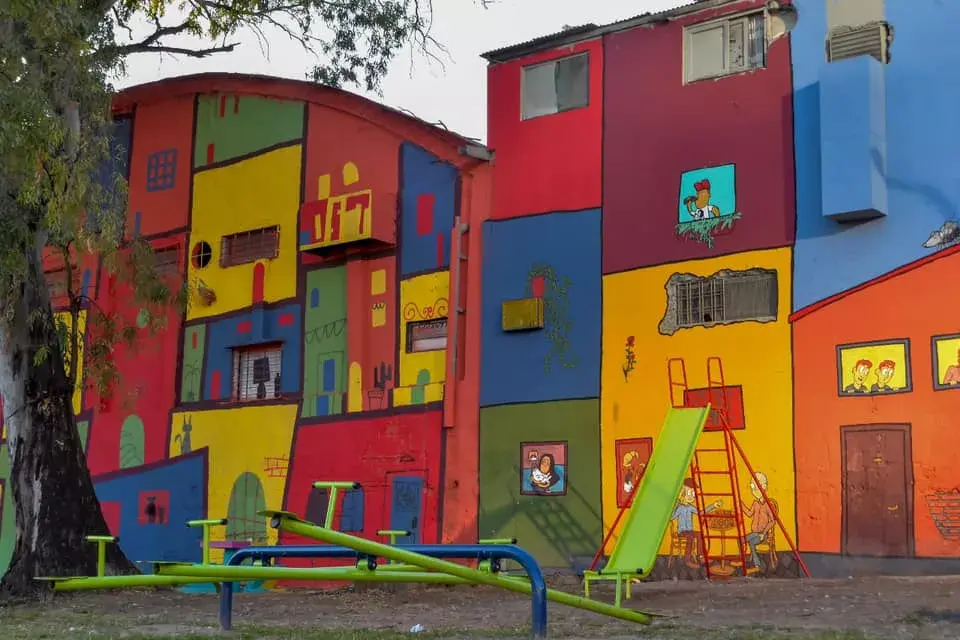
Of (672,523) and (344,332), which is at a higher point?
(344,332)

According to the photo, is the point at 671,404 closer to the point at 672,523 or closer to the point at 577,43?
the point at 672,523

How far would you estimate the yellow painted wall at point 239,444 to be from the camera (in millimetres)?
17000

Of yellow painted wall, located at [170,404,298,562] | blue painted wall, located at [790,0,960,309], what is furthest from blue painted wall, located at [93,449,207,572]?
blue painted wall, located at [790,0,960,309]

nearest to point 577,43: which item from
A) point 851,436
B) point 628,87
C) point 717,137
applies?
point 628,87

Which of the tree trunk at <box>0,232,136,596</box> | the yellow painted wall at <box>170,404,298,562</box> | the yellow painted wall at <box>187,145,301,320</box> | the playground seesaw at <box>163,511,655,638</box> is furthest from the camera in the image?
the yellow painted wall at <box>187,145,301,320</box>

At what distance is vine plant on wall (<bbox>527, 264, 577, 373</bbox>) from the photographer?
576 inches

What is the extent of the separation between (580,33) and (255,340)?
6.30 metres

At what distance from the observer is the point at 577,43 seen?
50.0 ft

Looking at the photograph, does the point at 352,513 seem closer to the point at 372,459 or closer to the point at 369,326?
the point at 372,459

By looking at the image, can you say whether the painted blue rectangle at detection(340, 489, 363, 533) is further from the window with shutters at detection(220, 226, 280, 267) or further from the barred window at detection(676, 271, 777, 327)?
the barred window at detection(676, 271, 777, 327)

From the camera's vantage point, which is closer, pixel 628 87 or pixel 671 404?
pixel 671 404

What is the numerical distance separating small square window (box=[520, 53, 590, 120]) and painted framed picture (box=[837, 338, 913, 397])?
15.0 ft

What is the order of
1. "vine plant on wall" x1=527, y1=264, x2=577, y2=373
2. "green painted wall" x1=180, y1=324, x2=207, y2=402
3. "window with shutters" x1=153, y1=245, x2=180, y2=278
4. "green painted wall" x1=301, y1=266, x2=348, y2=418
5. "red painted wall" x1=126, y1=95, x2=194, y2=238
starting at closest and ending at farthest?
"vine plant on wall" x1=527, y1=264, x2=577, y2=373, "green painted wall" x1=301, y1=266, x2=348, y2=418, "green painted wall" x1=180, y1=324, x2=207, y2=402, "window with shutters" x1=153, y1=245, x2=180, y2=278, "red painted wall" x1=126, y1=95, x2=194, y2=238

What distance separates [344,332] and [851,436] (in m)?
7.04
